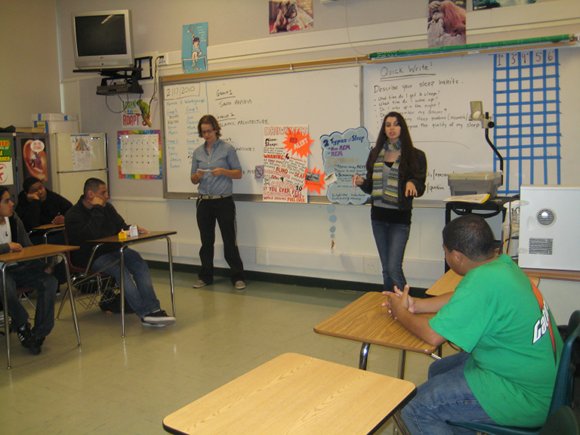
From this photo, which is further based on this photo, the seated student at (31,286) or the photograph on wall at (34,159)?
the photograph on wall at (34,159)

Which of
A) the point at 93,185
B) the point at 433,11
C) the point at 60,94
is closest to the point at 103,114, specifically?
the point at 60,94

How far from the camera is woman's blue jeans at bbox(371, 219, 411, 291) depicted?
13.7 feet

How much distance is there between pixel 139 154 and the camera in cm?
634

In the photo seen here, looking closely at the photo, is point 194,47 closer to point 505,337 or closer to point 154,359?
point 154,359

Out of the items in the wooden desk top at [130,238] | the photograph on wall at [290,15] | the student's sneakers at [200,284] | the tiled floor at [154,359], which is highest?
the photograph on wall at [290,15]

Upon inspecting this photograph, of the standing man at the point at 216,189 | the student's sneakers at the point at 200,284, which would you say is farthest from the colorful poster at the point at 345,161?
the student's sneakers at the point at 200,284

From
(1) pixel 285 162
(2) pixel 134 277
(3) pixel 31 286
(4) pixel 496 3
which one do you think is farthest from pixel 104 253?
(4) pixel 496 3

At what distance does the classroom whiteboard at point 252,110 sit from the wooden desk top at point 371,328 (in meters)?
2.99

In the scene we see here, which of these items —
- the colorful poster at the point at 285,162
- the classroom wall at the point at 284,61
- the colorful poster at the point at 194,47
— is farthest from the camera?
the colorful poster at the point at 194,47

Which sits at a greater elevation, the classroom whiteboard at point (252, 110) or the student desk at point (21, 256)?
the classroom whiteboard at point (252, 110)

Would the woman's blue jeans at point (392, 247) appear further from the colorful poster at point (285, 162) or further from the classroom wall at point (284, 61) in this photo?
the colorful poster at point (285, 162)

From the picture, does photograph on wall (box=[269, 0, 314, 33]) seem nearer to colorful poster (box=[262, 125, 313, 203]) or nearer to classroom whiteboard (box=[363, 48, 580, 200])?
classroom whiteboard (box=[363, 48, 580, 200])

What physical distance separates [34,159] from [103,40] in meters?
1.46

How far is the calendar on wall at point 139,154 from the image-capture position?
245 inches
